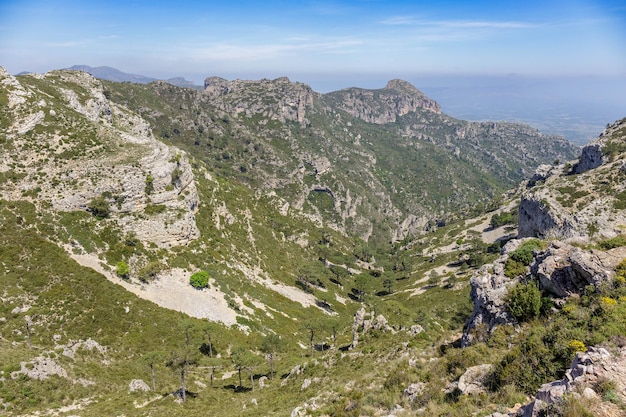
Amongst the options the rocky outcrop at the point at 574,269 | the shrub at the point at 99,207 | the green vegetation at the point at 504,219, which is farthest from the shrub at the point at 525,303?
the green vegetation at the point at 504,219

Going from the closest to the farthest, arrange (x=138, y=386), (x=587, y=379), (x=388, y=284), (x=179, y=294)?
(x=587, y=379), (x=138, y=386), (x=179, y=294), (x=388, y=284)

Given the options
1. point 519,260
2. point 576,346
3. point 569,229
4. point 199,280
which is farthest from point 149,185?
point 569,229

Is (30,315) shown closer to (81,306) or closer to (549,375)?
(81,306)

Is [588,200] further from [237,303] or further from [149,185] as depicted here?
[149,185]

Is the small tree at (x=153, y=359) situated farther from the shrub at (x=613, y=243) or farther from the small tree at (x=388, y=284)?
the small tree at (x=388, y=284)

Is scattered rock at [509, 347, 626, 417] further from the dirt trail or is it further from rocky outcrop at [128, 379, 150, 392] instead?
the dirt trail

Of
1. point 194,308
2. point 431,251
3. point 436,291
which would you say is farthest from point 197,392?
point 431,251
